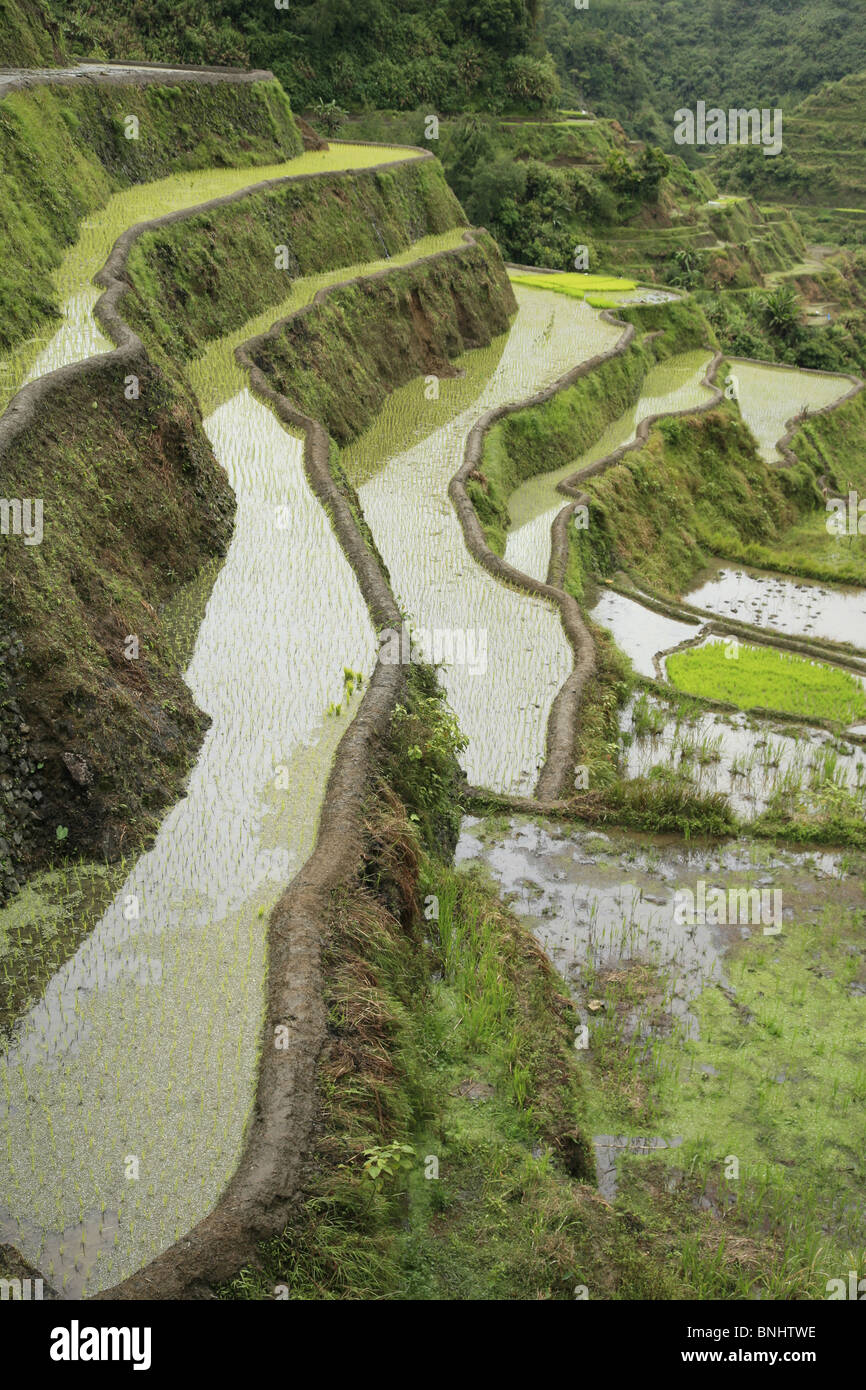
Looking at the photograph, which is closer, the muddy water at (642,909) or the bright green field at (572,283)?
the muddy water at (642,909)

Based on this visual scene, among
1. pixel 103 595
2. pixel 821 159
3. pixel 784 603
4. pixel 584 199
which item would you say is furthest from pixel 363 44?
pixel 821 159

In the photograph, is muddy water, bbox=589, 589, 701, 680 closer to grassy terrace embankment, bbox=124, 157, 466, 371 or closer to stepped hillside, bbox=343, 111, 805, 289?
grassy terrace embankment, bbox=124, 157, 466, 371

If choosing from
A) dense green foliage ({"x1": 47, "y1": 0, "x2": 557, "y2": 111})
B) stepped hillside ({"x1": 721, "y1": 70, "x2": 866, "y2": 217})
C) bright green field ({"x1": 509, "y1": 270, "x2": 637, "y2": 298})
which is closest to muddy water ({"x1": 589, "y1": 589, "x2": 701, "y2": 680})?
bright green field ({"x1": 509, "y1": 270, "x2": 637, "y2": 298})

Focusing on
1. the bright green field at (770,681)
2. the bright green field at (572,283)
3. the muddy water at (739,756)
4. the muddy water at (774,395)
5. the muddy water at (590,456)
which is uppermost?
the bright green field at (572,283)

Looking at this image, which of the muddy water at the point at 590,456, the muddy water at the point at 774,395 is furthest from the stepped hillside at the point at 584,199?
the muddy water at the point at 590,456

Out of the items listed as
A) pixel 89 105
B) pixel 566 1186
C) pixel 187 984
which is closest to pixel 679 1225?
pixel 566 1186

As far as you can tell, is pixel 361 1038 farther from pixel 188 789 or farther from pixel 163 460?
pixel 163 460

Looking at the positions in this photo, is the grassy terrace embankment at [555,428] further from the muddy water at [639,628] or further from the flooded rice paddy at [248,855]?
the muddy water at [639,628]
